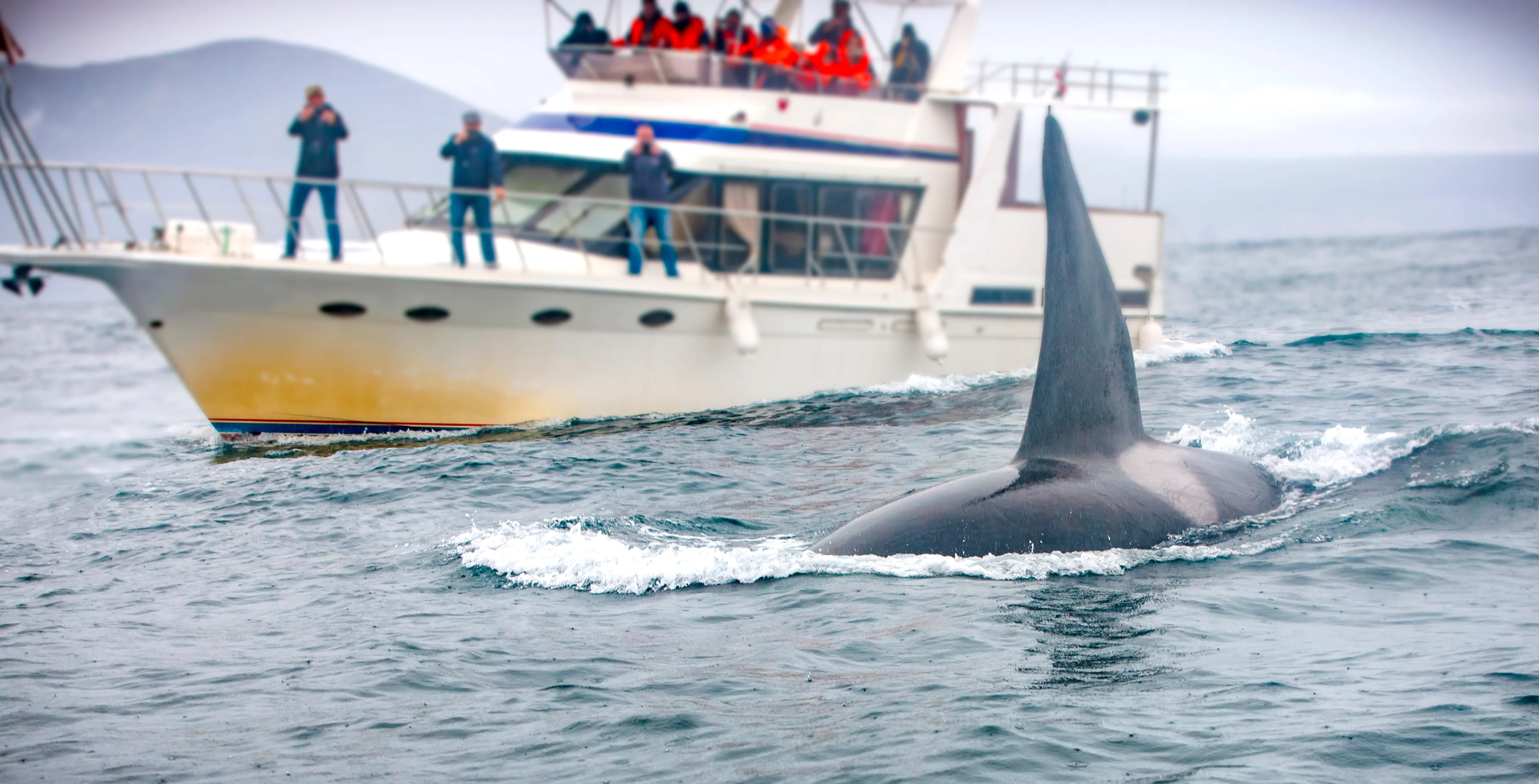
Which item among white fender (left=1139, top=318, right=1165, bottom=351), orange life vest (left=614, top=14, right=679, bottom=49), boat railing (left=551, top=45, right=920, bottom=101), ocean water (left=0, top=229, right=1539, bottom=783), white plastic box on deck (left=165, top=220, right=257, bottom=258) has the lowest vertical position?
ocean water (left=0, top=229, right=1539, bottom=783)

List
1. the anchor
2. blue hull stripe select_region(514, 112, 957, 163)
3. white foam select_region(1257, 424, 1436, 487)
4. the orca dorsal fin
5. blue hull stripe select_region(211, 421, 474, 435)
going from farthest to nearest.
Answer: blue hull stripe select_region(514, 112, 957, 163) → blue hull stripe select_region(211, 421, 474, 435) → the anchor → white foam select_region(1257, 424, 1436, 487) → the orca dorsal fin

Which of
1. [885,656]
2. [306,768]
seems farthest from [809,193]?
[306,768]

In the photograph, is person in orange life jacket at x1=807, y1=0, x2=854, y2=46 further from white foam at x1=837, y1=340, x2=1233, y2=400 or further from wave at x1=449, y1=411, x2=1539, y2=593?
wave at x1=449, y1=411, x2=1539, y2=593

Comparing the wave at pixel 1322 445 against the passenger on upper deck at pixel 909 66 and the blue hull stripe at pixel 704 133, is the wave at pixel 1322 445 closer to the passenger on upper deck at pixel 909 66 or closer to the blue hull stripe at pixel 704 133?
the blue hull stripe at pixel 704 133

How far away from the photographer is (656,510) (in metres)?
9.77

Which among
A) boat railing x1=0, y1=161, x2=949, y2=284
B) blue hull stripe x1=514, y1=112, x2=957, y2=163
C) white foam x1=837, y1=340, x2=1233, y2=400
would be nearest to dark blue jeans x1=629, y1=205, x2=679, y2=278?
boat railing x1=0, y1=161, x2=949, y2=284

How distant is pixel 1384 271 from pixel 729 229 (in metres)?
33.5

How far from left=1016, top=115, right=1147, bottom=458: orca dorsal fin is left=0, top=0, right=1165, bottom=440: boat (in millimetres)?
5102

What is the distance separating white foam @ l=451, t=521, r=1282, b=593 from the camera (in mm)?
7031

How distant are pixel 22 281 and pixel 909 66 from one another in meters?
11.1

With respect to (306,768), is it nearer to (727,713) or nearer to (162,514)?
(727,713)

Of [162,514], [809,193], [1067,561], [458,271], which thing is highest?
[809,193]

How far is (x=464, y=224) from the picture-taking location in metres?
14.6

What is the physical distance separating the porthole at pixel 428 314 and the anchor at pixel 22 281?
3563 mm
